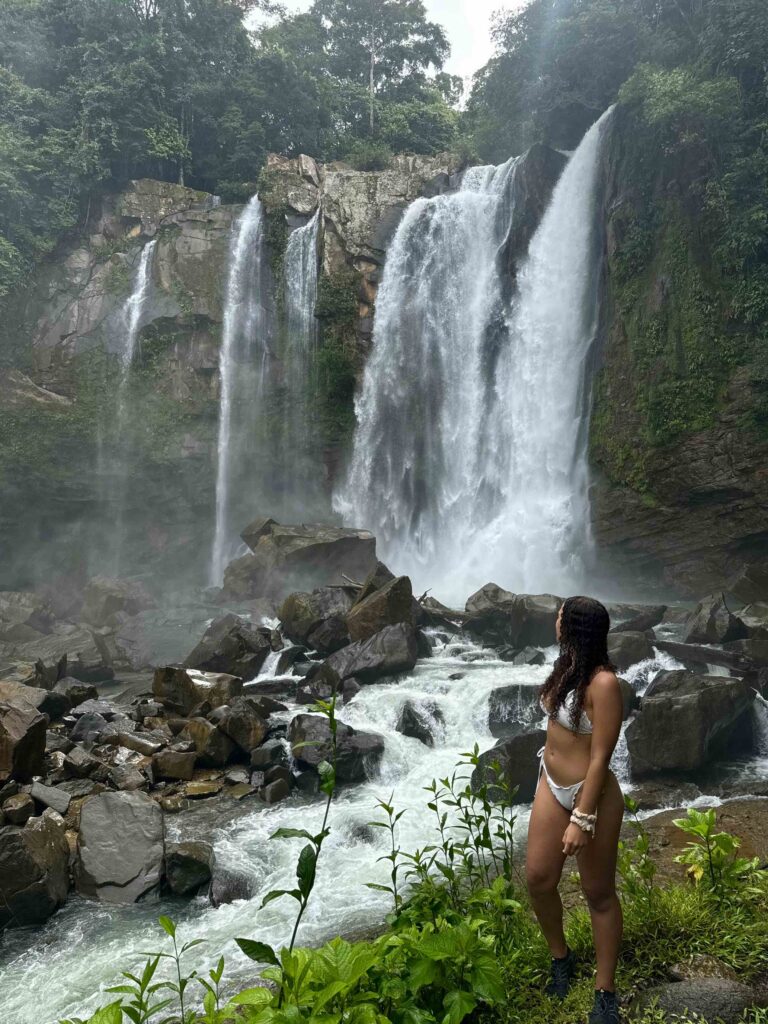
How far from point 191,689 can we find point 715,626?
919cm

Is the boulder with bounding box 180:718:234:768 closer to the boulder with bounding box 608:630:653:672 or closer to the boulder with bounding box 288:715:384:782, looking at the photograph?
the boulder with bounding box 288:715:384:782

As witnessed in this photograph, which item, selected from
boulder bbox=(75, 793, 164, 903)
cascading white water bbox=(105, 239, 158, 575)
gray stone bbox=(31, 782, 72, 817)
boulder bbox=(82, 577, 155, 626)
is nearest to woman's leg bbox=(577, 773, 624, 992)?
boulder bbox=(75, 793, 164, 903)

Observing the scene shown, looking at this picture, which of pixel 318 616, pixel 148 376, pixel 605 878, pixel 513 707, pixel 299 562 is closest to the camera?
pixel 605 878

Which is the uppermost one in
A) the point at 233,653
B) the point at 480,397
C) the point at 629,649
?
the point at 480,397

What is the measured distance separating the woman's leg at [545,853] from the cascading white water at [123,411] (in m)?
24.9

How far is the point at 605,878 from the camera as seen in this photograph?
9.64 ft

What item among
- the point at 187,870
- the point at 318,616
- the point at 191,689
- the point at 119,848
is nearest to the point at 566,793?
the point at 187,870

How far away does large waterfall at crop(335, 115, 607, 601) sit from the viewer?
2100cm

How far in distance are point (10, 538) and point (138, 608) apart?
7.49m

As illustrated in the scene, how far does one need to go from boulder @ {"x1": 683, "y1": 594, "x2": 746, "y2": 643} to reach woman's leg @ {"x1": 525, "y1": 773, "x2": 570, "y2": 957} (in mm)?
10241

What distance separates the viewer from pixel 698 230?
17.9 metres

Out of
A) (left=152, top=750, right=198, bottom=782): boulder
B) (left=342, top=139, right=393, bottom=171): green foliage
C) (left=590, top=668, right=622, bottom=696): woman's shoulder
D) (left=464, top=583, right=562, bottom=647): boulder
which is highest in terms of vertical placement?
(left=342, top=139, right=393, bottom=171): green foliage

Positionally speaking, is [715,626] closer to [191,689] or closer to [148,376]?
[191,689]

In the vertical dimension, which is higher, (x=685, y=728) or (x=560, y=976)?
(x=560, y=976)
